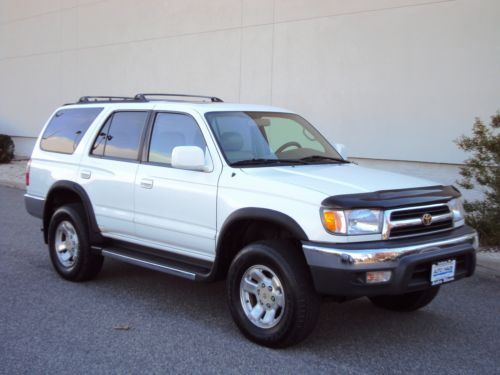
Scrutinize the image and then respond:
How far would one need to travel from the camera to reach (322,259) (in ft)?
14.9

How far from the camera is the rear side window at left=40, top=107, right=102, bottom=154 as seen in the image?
23.0ft

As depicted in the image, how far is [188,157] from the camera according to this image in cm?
531

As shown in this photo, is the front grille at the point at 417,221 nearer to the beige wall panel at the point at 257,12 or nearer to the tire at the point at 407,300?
the tire at the point at 407,300

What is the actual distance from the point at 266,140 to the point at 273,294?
5.25ft

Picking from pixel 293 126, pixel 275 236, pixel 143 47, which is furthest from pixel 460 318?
pixel 143 47

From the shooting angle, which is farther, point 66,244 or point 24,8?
point 24,8

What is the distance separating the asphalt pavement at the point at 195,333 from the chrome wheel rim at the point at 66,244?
23cm

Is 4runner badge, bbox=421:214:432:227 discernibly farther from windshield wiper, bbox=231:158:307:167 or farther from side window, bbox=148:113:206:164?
side window, bbox=148:113:206:164

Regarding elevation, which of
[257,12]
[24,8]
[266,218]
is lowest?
[266,218]

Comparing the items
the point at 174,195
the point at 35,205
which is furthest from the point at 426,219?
the point at 35,205

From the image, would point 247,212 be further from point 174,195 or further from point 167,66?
point 167,66

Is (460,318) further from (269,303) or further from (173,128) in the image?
(173,128)

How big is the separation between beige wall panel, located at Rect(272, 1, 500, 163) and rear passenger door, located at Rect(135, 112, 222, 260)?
6.38 m

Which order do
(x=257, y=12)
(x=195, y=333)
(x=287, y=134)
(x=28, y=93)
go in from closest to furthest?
(x=195, y=333) < (x=287, y=134) < (x=257, y=12) < (x=28, y=93)
